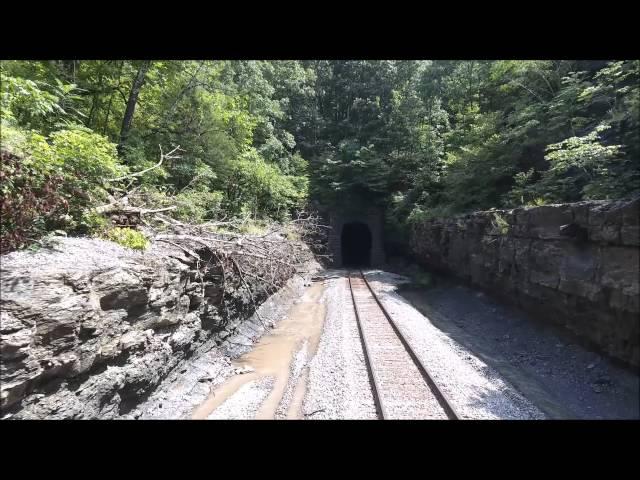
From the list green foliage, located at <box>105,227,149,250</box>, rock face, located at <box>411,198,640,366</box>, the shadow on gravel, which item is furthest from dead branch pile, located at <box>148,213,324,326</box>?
rock face, located at <box>411,198,640,366</box>

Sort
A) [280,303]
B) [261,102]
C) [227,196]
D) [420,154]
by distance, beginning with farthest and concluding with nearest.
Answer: [420,154] < [261,102] < [227,196] < [280,303]

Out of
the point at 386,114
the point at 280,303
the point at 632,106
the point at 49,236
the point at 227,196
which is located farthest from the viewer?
the point at 386,114

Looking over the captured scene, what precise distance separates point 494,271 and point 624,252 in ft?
18.4

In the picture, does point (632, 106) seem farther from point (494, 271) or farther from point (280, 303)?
point (280, 303)

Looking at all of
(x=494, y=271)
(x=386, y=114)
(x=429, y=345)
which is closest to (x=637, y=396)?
(x=429, y=345)

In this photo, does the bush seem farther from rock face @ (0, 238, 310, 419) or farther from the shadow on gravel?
the shadow on gravel

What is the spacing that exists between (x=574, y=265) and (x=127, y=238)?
825 cm

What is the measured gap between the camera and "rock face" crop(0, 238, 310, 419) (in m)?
3.48

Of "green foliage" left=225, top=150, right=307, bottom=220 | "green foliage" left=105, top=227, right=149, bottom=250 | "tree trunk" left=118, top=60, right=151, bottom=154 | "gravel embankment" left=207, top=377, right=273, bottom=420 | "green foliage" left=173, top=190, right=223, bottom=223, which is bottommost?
"gravel embankment" left=207, top=377, right=273, bottom=420

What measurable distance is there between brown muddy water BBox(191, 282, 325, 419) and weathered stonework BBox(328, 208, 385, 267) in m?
15.1

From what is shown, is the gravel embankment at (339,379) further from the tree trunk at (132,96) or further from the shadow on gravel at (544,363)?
the tree trunk at (132,96)

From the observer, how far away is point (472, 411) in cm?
545

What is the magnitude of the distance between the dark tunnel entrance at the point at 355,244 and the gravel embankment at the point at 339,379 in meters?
22.1

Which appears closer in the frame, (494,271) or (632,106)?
(632,106)
